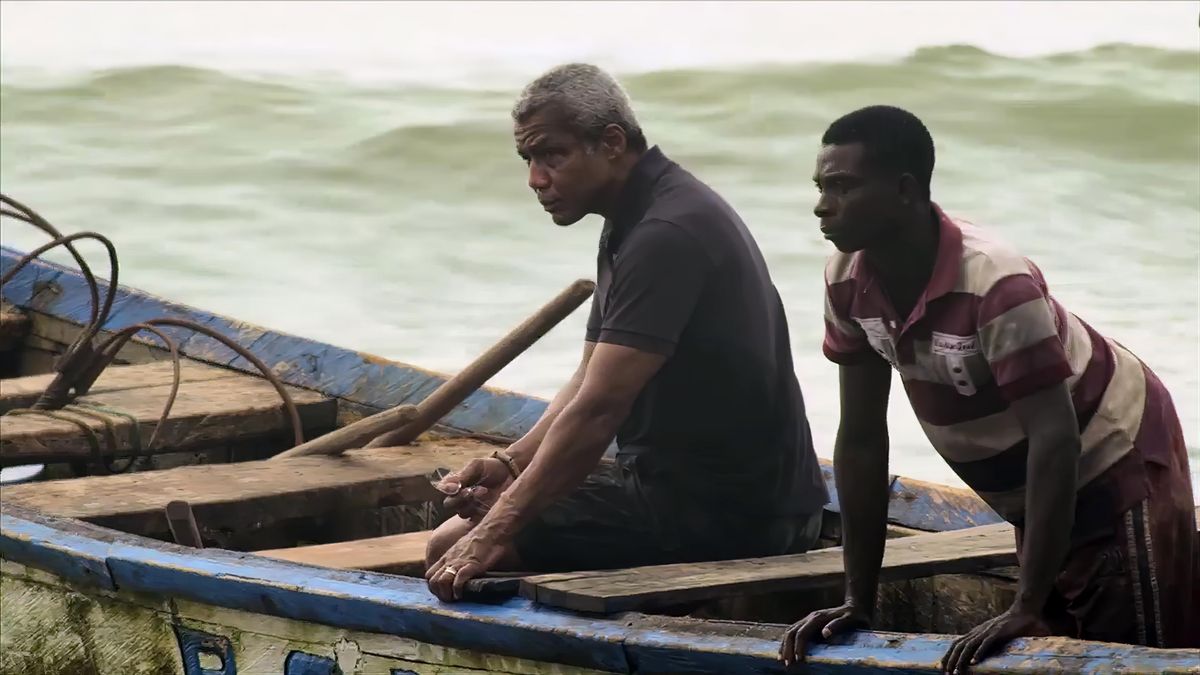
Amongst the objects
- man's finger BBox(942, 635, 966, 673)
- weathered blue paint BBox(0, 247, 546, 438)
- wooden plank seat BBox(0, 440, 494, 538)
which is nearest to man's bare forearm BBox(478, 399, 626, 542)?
Result: man's finger BBox(942, 635, 966, 673)

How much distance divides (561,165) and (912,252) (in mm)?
821

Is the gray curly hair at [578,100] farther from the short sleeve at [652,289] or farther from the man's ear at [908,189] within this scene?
the man's ear at [908,189]

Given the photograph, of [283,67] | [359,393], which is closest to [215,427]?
[359,393]

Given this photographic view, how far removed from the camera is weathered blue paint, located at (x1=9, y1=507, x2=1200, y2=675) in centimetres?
229

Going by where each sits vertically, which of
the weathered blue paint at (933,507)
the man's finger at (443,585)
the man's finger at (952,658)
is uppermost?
the man's finger at (952,658)

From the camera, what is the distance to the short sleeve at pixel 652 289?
9.78 ft

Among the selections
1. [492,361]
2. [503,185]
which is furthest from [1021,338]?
[503,185]

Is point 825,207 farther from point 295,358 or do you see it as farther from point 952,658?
point 295,358

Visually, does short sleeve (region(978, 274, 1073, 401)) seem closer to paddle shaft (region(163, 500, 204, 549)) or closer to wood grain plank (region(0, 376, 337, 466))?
paddle shaft (region(163, 500, 204, 549))

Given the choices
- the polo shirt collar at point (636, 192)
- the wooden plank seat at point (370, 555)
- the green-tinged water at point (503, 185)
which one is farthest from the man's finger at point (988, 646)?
the green-tinged water at point (503, 185)

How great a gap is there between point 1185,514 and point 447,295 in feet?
33.4

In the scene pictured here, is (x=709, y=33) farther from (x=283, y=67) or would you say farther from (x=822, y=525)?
(x=822, y=525)

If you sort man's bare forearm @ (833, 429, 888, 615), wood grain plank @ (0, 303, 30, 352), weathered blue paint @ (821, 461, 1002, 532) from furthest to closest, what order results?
wood grain plank @ (0, 303, 30, 352) → weathered blue paint @ (821, 461, 1002, 532) → man's bare forearm @ (833, 429, 888, 615)

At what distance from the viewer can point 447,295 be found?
1254cm
